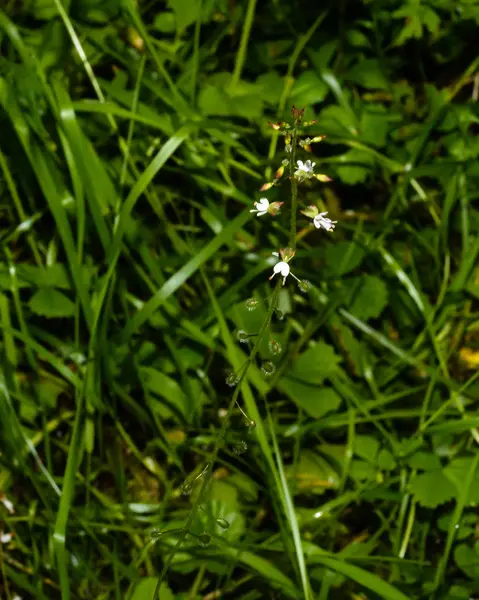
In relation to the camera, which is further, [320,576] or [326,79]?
[326,79]

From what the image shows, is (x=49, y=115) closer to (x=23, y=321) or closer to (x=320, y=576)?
(x=23, y=321)

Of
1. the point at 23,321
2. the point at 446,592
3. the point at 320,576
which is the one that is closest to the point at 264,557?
the point at 320,576

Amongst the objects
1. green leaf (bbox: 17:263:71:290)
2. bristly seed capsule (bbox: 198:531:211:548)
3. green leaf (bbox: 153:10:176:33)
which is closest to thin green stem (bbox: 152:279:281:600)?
bristly seed capsule (bbox: 198:531:211:548)

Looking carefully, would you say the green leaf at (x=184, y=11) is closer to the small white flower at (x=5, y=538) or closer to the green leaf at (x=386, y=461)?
the green leaf at (x=386, y=461)

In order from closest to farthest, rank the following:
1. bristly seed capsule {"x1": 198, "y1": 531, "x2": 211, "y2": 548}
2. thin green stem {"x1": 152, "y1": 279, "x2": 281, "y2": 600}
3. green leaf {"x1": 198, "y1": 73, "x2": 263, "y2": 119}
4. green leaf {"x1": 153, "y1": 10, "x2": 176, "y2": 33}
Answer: thin green stem {"x1": 152, "y1": 279, "x2": 281, "y2": 600}, bristly seed capsule {"x1": 198, "y1": 531, "x2": 211, "y2": 548}, green leaf {"x1": 198, "y1": 73, "x2": 263, "y2": 119}, green leaf {"x1": 153, "y1": 10, "x2": 176, "y2": 33}

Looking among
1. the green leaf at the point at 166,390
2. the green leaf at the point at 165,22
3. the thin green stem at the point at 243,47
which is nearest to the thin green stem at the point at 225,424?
the green leaf at the point at 166,390

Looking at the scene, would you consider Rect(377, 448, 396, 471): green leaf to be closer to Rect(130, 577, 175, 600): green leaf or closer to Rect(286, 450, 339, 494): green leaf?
Rect(286, 450, 339, 494): green leaf
